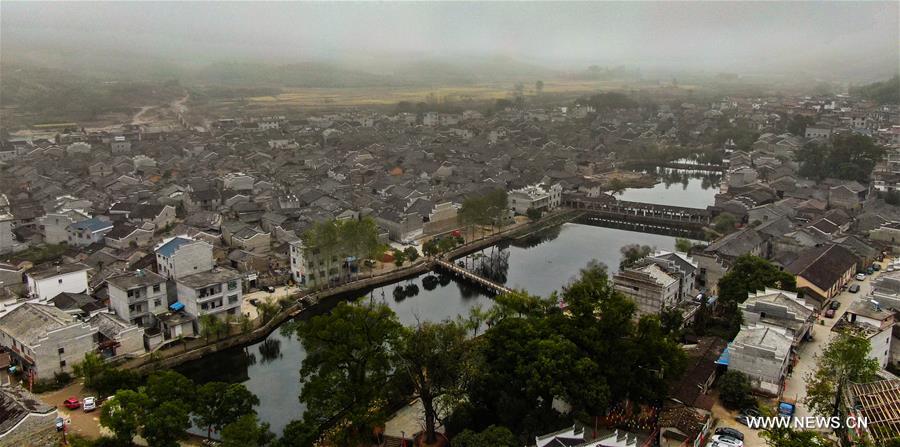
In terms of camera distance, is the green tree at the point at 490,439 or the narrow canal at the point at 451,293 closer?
the green tree at the point at 490,439

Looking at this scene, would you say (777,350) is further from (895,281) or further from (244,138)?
(244,138)

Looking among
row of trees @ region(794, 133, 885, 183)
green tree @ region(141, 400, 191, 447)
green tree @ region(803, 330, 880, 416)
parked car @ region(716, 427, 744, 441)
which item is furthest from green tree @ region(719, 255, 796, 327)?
row of trees @ region(794, 133, 885, 183)

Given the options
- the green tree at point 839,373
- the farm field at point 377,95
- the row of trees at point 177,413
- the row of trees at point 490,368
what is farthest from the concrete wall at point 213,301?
the farm field at point 377,95

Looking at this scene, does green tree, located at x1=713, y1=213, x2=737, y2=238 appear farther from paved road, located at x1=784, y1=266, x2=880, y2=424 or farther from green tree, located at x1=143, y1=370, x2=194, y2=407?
green tree, located at x1=143, y1=370, x2=194, y2=407

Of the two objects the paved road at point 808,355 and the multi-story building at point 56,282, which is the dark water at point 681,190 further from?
the multi-story building at point 56,282

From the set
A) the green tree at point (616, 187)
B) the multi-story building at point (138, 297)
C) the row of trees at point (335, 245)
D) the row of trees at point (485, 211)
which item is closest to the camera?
the multi-story building at point (138, 297)
